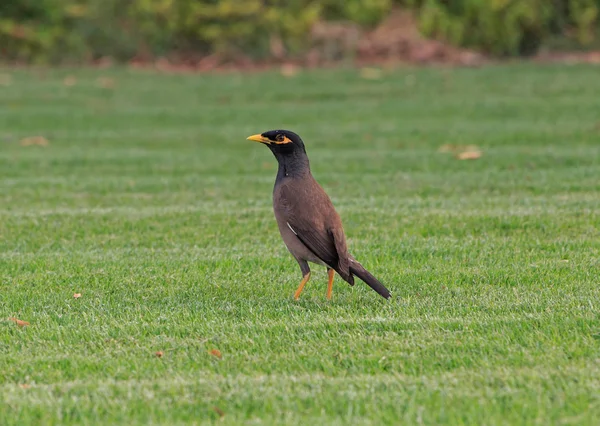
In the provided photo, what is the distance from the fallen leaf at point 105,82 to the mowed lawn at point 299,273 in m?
2.58

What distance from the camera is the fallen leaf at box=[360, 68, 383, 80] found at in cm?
1892

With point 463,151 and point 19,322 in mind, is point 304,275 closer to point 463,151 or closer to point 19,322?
point 19,322

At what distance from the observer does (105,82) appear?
18672 mm

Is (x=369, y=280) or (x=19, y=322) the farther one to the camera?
(x=369, y=280)

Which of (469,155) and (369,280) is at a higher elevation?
(369,280)

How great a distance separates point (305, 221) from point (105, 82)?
13.1 m

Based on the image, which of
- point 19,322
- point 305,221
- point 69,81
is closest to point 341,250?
point 305,221

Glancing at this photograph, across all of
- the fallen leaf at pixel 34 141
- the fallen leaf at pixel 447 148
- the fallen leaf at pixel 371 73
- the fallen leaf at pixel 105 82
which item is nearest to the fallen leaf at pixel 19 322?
the fallen leaf at pixel 447 148

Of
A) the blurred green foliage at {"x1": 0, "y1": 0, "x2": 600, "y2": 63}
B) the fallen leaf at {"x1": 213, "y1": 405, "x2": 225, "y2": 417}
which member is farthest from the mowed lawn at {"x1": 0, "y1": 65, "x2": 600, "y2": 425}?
the blurred green foliage at {"x1": 0, "y1": 0, "x2": 600, "y2": 63}

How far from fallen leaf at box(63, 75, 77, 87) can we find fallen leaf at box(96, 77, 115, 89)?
1.30 ft

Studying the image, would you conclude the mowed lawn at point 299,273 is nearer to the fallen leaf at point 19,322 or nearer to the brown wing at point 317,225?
the fallen leaf at point 19,322

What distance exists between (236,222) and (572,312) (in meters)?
3.67

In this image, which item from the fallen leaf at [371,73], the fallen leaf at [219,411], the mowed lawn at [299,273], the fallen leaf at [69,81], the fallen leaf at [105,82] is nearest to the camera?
the fallen leaf at [219,411]

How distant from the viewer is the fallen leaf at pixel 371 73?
62.1ft
